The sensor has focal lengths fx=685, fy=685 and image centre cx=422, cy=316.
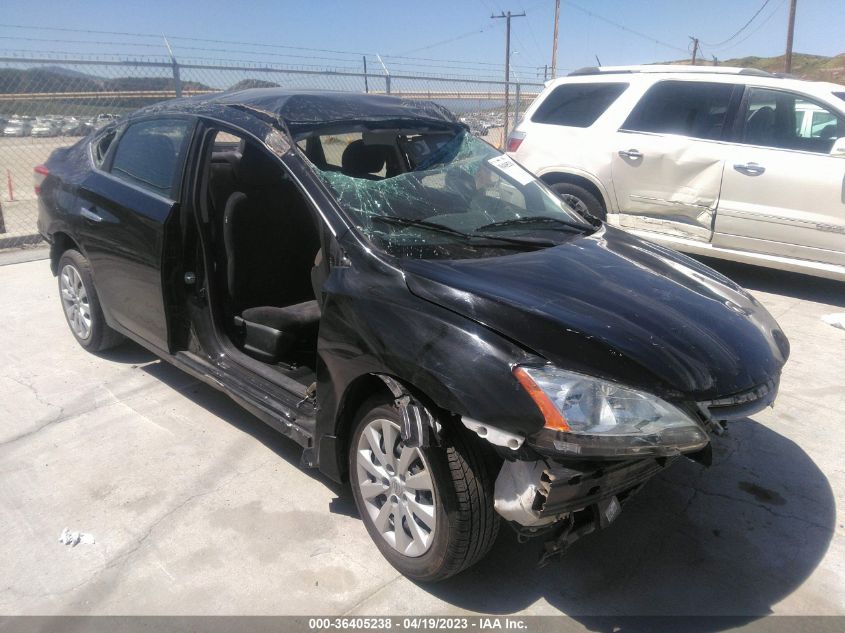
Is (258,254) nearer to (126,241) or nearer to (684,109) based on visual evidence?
(126,241)

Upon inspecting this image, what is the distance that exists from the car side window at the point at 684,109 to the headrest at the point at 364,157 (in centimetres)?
397

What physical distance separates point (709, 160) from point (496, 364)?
16.0 ft

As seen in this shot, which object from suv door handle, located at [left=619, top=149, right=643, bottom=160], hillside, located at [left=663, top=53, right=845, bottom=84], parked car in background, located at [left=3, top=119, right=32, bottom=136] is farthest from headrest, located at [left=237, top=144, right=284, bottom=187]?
hillside, located at [left=663, top=53, right=845, bottom=84]

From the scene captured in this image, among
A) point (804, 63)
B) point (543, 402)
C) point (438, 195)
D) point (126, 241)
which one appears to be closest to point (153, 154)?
point (126, 241)

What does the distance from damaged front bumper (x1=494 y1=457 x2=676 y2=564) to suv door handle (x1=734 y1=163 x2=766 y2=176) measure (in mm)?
4417

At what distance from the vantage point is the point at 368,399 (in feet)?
8.77

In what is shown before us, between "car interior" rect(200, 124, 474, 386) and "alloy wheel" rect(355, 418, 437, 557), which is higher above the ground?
"car interior" rect(200, 124, 474, 386)

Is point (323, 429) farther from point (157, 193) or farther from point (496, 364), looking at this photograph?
point (157, 193)

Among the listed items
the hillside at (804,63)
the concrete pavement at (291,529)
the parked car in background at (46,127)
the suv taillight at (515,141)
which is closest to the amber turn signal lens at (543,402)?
the concrete pavement at (291,529)

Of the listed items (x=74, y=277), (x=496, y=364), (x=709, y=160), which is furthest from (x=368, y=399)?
(x=709, y=160)

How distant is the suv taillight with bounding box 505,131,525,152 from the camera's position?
7324mm

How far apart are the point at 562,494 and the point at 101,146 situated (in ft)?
12.6

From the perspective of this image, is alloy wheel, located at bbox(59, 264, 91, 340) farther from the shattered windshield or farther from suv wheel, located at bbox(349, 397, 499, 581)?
suv wheel, located at bbox(349, 397, 499, 581)

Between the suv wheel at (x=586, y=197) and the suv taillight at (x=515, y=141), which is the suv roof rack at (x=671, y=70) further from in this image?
the suv wheel at (x=586, y=197)
